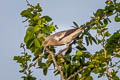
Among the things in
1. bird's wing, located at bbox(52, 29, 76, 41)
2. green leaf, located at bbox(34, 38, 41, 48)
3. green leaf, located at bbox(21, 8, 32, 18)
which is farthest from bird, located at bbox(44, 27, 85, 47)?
green leaf, located at bbox(21, 8, 32, 18)

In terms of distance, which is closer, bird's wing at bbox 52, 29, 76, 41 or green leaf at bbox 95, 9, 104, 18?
bird's wing at bbox 52, 29, 76, 41

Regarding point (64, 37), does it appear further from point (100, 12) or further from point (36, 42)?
point (100, 12)

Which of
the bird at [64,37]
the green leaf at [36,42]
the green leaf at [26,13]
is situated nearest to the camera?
the bird at [64,37]

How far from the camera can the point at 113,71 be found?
4.48 metres

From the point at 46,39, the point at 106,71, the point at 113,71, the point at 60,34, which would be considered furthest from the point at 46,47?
the point at 113,71

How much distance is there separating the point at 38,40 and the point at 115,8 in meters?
1.43

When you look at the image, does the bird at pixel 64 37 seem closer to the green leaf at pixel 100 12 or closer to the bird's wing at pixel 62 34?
the bird's wing at pixel 62 34

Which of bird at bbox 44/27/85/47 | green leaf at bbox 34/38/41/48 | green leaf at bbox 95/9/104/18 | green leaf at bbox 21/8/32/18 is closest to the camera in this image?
bird at bbox 44/27/85/47

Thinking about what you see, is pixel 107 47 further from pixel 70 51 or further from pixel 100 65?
pixel 70 51

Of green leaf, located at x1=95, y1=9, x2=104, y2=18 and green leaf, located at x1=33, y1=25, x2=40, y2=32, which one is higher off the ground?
green leaf, located at x1=95, y1=9, x2=104, y2=18

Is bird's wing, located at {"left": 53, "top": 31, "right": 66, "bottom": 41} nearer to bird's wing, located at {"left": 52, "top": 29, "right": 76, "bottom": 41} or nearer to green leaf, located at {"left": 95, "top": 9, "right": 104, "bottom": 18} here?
bird's wing, located at {"left": 52, "top": 29, "right": 76, "bottom": 41}

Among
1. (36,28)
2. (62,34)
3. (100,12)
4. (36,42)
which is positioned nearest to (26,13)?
(36,28)

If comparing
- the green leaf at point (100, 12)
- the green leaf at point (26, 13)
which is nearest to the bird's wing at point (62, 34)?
the green leaf at point (26, 13)

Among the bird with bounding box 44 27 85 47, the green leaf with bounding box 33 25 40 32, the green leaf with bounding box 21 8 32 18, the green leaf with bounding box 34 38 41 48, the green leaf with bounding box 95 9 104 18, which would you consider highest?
the green leaf with bounding box 21 8 32 18
